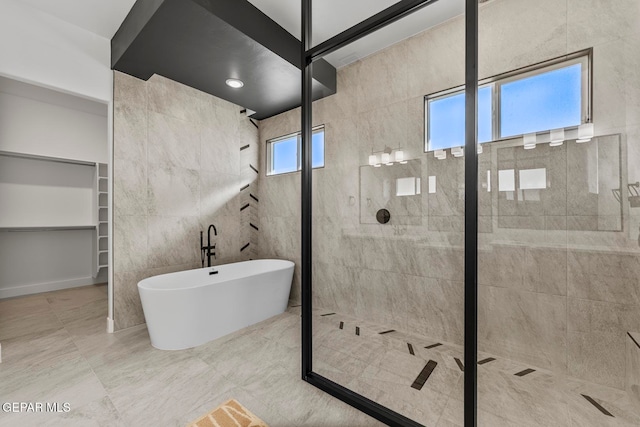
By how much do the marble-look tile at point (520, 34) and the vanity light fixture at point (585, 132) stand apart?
49 cm

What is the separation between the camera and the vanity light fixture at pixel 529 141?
1794mm

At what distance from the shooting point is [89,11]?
228cm

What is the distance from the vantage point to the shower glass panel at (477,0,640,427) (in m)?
1.50

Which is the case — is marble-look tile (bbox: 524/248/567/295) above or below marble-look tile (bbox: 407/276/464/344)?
above

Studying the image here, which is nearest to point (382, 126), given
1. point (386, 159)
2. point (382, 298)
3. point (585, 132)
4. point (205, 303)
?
point (386, 159)

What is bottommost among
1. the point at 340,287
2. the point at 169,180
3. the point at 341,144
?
the point at 340,287

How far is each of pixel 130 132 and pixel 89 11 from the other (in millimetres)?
1005

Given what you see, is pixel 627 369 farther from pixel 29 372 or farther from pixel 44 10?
pixel 44 10

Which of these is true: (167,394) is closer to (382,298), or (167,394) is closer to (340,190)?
(382,298)

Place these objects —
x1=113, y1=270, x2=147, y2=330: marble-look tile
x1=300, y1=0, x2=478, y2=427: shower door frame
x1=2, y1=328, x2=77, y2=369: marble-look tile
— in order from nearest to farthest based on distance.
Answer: x1=300, y1=0, x2=478, y2=427: shower door frame → x1=2, y1=328, x2=77, y2=369: marble-look tile → x1=113, y1=270, x2=147, y2=330: marble-look tile

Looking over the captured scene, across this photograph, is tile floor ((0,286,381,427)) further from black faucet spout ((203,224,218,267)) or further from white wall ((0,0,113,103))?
white wall ((0,0,113,103))

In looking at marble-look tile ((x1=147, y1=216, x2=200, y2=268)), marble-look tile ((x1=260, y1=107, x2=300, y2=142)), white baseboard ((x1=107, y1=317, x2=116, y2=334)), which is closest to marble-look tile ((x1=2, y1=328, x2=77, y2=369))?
white baseboard ((x1=107, y1=317, x2=116, y2=334))

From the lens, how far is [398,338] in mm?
2328

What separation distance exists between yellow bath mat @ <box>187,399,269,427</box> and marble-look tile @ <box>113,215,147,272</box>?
1.89 metres
